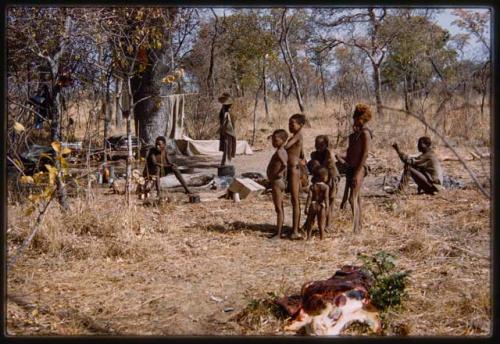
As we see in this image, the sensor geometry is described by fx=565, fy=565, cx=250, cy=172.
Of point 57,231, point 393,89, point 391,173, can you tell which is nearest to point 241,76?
point 393,89

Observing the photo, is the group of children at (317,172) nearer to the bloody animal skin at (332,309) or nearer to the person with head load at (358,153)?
the person with head load at (358,153)

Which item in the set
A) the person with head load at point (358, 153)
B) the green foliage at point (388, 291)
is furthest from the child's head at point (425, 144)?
the green foliage at point (388, 291)

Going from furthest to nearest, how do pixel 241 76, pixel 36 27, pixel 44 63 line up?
pixel 241 76 < pixel 44 63 < pixel 36 27

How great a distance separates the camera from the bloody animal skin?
12.6 feet

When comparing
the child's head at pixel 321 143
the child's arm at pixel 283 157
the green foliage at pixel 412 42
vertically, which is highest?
the green foliage at pixel 412 42

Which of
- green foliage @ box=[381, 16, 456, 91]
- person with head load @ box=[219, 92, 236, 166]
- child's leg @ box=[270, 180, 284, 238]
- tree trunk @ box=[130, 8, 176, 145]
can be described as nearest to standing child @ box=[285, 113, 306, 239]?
child's leg @ box=[270, 180, 284, 238]

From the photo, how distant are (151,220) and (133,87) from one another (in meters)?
5.45

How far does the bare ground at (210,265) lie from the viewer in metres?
4.13

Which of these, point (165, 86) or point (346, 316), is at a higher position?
point (165, 86)

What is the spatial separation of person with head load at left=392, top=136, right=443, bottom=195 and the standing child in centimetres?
287

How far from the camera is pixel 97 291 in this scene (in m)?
4.74

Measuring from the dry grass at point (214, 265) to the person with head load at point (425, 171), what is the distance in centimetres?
52

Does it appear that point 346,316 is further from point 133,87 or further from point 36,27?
point 133,87

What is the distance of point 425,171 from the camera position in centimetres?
859
